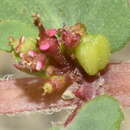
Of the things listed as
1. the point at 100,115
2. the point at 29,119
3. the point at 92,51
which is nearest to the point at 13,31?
the point at 92,51

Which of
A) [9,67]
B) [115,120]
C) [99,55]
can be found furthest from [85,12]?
[9,67]

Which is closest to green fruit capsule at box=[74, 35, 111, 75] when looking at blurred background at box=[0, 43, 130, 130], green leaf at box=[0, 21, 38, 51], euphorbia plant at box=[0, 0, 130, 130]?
euphorbia plant at box=[0, 0, 130, 130]

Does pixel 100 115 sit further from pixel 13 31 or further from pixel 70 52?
pixel 13 31

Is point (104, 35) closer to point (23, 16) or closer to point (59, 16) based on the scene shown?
point (59, 16)

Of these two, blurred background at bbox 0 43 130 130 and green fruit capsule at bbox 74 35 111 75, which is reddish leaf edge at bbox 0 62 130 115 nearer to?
green fruit capsule at bbox 74 35 111 75

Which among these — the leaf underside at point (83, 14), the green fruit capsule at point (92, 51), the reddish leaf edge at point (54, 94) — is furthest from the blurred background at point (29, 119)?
the green fruit capsule at point (92, 51)

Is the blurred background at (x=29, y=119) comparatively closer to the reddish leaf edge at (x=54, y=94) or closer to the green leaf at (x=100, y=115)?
the reddish leaf edge at (x=54, y=94)
